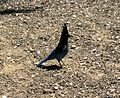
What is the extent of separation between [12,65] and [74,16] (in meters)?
3.19

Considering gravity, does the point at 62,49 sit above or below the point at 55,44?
above

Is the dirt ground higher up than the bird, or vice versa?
the bird

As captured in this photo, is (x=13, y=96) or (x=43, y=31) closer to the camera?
(x=13, y=96)

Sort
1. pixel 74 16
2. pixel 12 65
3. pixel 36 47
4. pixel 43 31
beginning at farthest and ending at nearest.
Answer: pixel 74 16 → pixel 43 31 → pixel 36 47 → pixel 12 65

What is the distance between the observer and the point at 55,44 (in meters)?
10.6

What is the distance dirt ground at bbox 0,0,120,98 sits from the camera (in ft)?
28.7

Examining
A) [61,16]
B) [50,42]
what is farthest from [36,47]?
[61,16]

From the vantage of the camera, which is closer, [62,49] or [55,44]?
[62,49]

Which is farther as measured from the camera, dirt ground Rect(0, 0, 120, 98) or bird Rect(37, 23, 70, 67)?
bird Rect(37, 23, 70, 67)

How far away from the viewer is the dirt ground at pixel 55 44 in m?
8.73

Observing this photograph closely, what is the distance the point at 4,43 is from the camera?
10711mm

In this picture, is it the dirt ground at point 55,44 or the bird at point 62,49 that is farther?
the bird at point 62,49

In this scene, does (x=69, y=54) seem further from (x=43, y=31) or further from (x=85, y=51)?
(x=43, y=31)

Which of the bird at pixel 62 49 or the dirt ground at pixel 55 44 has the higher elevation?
the bird at pixel 62 49
